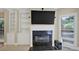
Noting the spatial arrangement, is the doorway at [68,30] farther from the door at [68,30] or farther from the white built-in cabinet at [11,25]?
the white built-in cabinet at [11,25]

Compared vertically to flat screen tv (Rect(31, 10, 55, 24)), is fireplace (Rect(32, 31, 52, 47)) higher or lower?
lower

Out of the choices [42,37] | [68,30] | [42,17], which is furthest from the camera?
[42,37]

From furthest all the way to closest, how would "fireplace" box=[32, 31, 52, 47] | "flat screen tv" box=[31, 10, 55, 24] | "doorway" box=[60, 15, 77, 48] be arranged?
"fireplace" box=[32, 31, 52, 47], "flat screen tv" box=[31, 10, 55, 24], "doorway" box=[60, 15, 77, 48]

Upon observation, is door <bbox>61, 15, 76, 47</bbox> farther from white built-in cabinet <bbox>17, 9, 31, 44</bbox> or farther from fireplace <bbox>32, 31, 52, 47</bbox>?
white built-in cabinet <bbox>17, 9, 31, 44</bbox>

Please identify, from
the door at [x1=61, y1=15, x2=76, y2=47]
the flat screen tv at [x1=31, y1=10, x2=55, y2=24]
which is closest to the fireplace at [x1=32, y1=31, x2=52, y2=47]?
the flat screen tv at [x1=31, y1=10, x2=55, y2=24]

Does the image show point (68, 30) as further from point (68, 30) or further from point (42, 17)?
point (42, 17)

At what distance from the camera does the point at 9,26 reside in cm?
225

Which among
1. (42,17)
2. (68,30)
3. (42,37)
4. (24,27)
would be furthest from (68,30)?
(24,27)

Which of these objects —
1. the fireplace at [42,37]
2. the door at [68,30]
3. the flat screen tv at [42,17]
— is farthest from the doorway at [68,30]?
the fireplace at [42,37]

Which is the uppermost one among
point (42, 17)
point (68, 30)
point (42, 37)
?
point (42, 17)

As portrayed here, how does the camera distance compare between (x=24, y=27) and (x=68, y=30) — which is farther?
(x=24, y=27)

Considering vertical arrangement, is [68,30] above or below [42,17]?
below

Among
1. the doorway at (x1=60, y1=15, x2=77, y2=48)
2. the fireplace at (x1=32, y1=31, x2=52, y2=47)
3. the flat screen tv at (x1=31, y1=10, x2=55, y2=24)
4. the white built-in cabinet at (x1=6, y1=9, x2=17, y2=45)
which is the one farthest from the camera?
the fireplace at (x1=32, y1=31, x2=52, y2=47)
